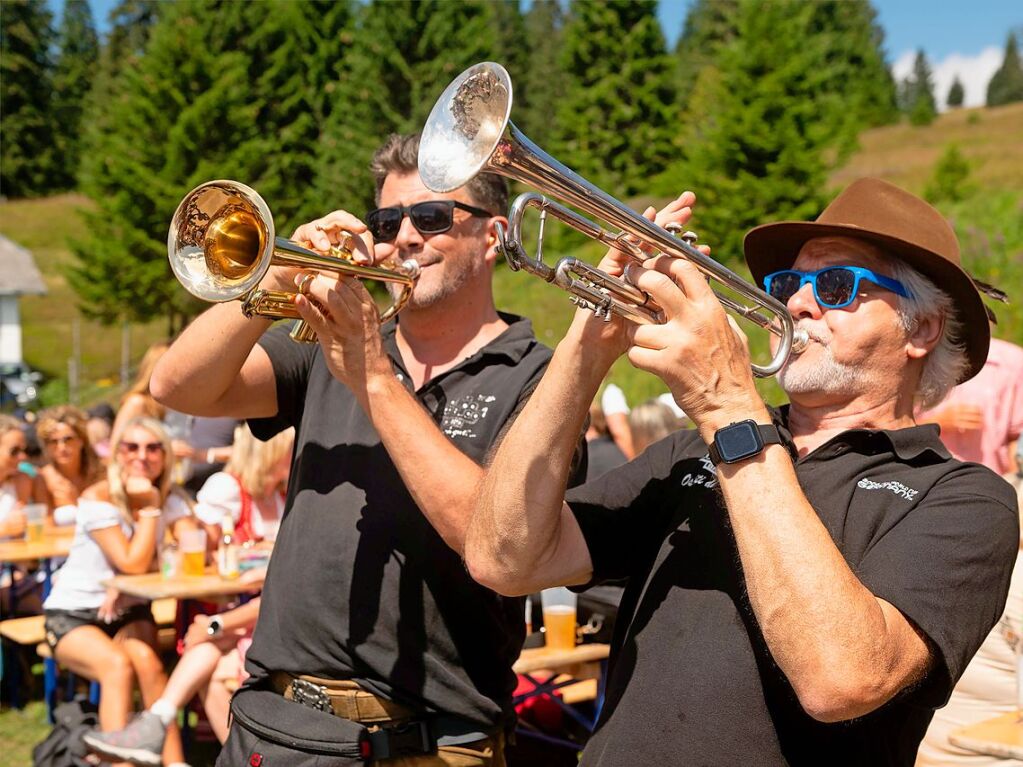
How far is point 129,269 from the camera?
35.2 metres

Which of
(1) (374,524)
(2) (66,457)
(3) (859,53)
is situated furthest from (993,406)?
(3) (859,53)

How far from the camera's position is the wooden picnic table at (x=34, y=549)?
7.00 m

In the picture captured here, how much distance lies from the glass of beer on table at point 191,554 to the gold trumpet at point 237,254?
3.53 metres

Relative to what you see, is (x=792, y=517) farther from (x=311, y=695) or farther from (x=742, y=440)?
(x=311, y=695)

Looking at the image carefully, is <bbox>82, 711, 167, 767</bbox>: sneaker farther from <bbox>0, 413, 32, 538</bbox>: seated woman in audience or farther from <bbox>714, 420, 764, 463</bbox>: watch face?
<bbox>714, 420, 764, 463</bbox>: watch face

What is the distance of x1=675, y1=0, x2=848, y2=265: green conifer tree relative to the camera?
28219mm

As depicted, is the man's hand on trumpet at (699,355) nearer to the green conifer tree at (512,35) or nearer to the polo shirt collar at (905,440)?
the polo shirt collar at (905,440)

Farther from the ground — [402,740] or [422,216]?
[422,216]

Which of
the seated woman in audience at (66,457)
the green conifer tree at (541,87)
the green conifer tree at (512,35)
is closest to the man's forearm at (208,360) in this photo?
the seated woman in audience at (66,457)

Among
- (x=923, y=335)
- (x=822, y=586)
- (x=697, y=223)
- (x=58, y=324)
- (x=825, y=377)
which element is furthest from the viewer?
(x=58, y=324)

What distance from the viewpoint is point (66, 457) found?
27.6 feet

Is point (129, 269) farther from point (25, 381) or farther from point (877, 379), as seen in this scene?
point (877, 379)

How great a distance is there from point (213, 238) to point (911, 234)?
1.74 metres

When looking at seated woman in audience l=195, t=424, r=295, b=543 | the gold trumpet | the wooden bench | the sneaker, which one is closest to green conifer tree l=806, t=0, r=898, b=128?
the wooden bench
